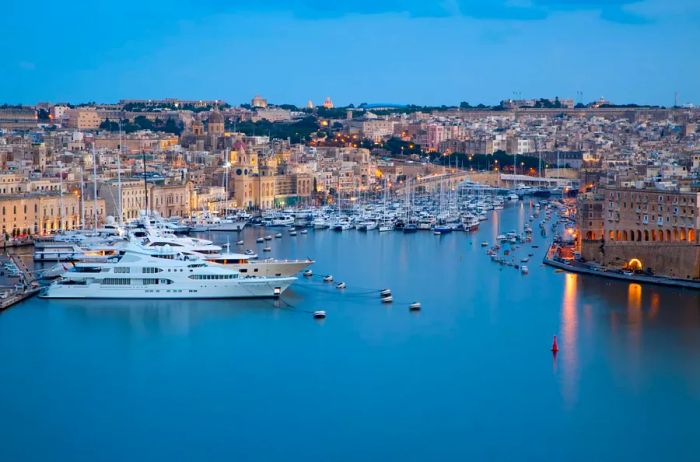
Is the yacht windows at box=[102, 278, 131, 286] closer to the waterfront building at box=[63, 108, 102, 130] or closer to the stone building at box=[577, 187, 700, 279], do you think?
the stone building at box=[577, 187, 700, 279]

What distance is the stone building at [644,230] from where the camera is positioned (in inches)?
588

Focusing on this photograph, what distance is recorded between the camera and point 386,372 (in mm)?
10812

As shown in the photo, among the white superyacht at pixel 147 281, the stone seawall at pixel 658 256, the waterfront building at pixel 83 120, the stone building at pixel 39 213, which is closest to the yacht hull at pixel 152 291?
the white superyacht at pixel 147 281

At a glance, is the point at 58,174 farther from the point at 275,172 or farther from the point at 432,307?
the point at 432,307

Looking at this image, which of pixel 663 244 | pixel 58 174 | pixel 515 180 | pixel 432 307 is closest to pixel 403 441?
pixel 432 307

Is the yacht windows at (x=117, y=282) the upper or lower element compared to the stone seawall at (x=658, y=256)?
lower

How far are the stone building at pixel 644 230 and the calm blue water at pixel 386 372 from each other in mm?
576

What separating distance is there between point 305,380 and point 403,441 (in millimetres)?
1703

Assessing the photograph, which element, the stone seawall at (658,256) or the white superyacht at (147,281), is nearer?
the white superyacht at (147,281)

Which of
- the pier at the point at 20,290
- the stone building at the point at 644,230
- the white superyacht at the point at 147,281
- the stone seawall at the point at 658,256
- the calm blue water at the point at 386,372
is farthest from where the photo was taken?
the stone building at the point at 644,230

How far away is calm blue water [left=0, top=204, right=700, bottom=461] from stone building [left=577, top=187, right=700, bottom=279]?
0.58m

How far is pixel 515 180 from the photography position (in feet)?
117

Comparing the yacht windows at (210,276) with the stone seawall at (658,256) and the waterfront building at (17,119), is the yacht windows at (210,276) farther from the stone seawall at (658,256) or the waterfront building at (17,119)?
the waterfront building at (17,119)

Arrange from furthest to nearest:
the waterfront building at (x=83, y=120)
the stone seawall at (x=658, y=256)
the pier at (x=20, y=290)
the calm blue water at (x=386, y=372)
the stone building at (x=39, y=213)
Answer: the waterfront building at (x=83, y=120) → the stone building at (x=39, y=213) → the stone seawall at (x=658, y=256) → the pier at (x=20, y=290) → the calm blue water at (x=386, y=372)
